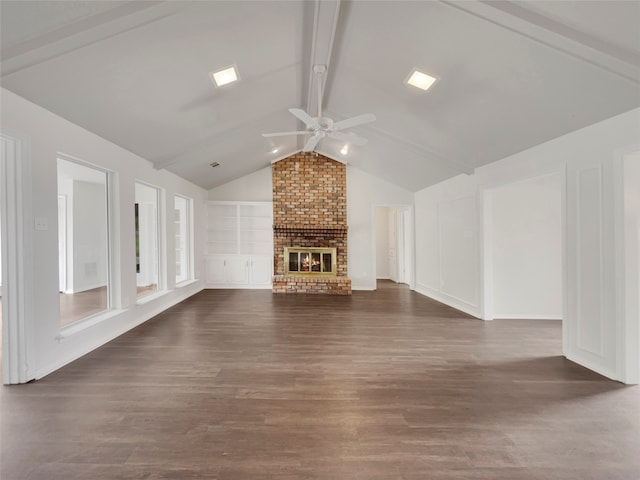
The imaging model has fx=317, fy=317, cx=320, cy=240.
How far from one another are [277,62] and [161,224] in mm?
3481

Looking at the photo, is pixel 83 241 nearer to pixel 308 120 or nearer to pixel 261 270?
pixel 261 270

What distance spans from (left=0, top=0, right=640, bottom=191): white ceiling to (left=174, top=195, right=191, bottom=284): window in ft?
7.75

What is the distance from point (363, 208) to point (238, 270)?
3.43 metres

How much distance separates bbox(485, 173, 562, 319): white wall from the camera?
4691mm

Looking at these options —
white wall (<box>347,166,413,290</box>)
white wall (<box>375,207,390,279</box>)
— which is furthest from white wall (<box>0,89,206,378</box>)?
white wall (<box>375,207,390,279</box>)

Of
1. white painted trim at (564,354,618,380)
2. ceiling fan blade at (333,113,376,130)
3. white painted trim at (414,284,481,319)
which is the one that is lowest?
white painted trim at (564,354,618,380)

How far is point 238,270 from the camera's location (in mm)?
7777

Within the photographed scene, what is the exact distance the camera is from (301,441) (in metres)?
1.96

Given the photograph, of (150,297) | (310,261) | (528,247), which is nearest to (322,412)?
(150,297)

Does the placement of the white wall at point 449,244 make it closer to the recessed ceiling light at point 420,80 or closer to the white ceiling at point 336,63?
the white ceiling at point 336,63

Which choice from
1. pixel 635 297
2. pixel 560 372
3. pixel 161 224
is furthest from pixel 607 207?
pixel 161 224

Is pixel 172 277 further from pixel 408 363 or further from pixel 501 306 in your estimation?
pixel 501 306

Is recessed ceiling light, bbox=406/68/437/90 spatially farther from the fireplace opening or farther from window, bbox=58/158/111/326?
the fireplace opening

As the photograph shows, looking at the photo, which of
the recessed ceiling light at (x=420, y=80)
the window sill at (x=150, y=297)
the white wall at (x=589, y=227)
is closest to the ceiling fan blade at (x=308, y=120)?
the recessed ceiling light at (x=420, y=80)
